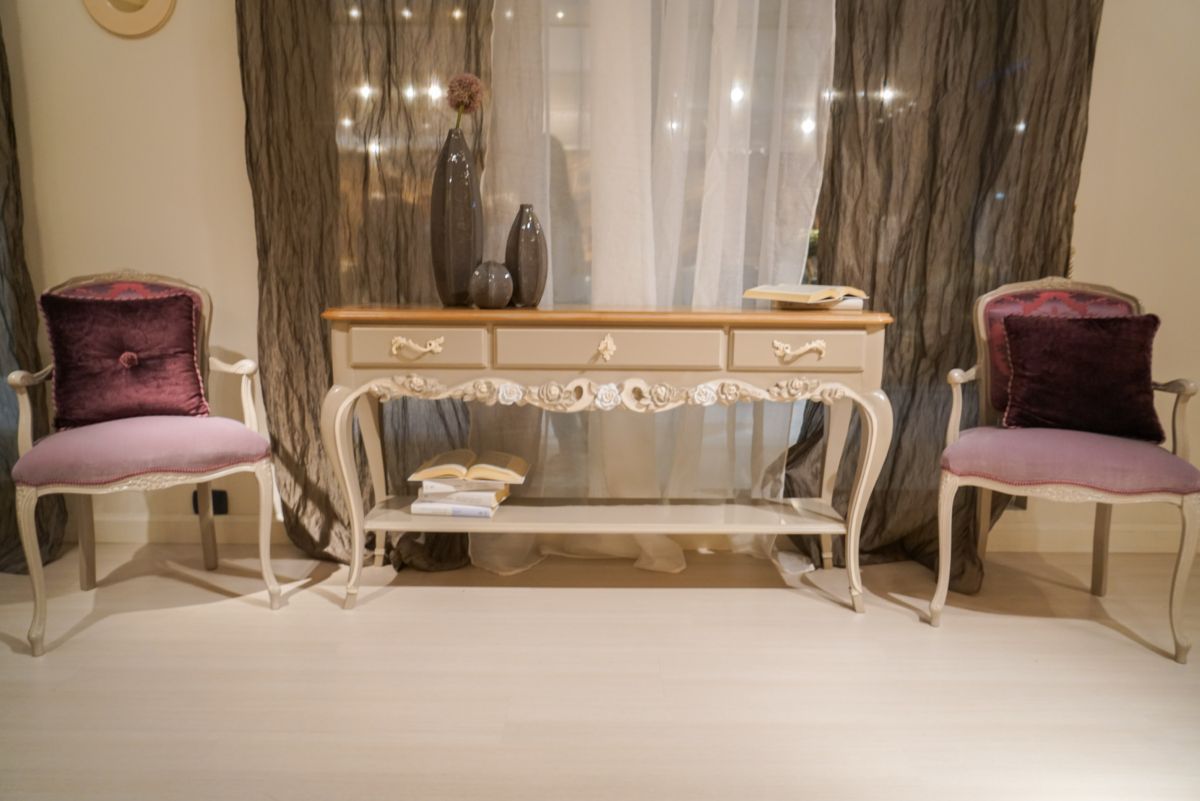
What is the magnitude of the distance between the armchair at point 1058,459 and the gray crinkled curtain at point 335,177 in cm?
154

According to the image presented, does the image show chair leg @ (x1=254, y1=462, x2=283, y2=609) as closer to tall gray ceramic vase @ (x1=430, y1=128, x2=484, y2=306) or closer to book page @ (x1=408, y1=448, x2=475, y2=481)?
book page @ (x1=408, y1=448, x2=475, y2=481)

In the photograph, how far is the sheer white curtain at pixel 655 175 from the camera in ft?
7.73

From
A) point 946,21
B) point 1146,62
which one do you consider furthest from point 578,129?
point 1146,62

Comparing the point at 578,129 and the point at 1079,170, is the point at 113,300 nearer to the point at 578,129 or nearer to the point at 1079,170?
the point at 578,129

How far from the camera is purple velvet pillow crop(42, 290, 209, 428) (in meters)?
2.13

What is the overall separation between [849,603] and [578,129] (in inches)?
66.7

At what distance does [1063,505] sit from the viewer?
2.69 meters

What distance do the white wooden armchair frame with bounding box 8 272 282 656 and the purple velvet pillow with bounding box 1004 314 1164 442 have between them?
2166 millimetres

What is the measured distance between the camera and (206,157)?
99.3 inches

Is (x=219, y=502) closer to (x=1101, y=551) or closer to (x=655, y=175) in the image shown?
(x=655, y=175)

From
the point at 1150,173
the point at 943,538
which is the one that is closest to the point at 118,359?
A: the point at 943,538

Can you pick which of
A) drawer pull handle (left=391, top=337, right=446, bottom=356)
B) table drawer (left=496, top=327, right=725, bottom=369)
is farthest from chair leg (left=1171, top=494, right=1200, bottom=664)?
drawer pull handle (left=391, top=337, right=446, bottom=356)

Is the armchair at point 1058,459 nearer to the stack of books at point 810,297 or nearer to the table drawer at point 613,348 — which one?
the stack of books at point 810,297

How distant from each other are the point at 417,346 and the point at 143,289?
3.10 feet
